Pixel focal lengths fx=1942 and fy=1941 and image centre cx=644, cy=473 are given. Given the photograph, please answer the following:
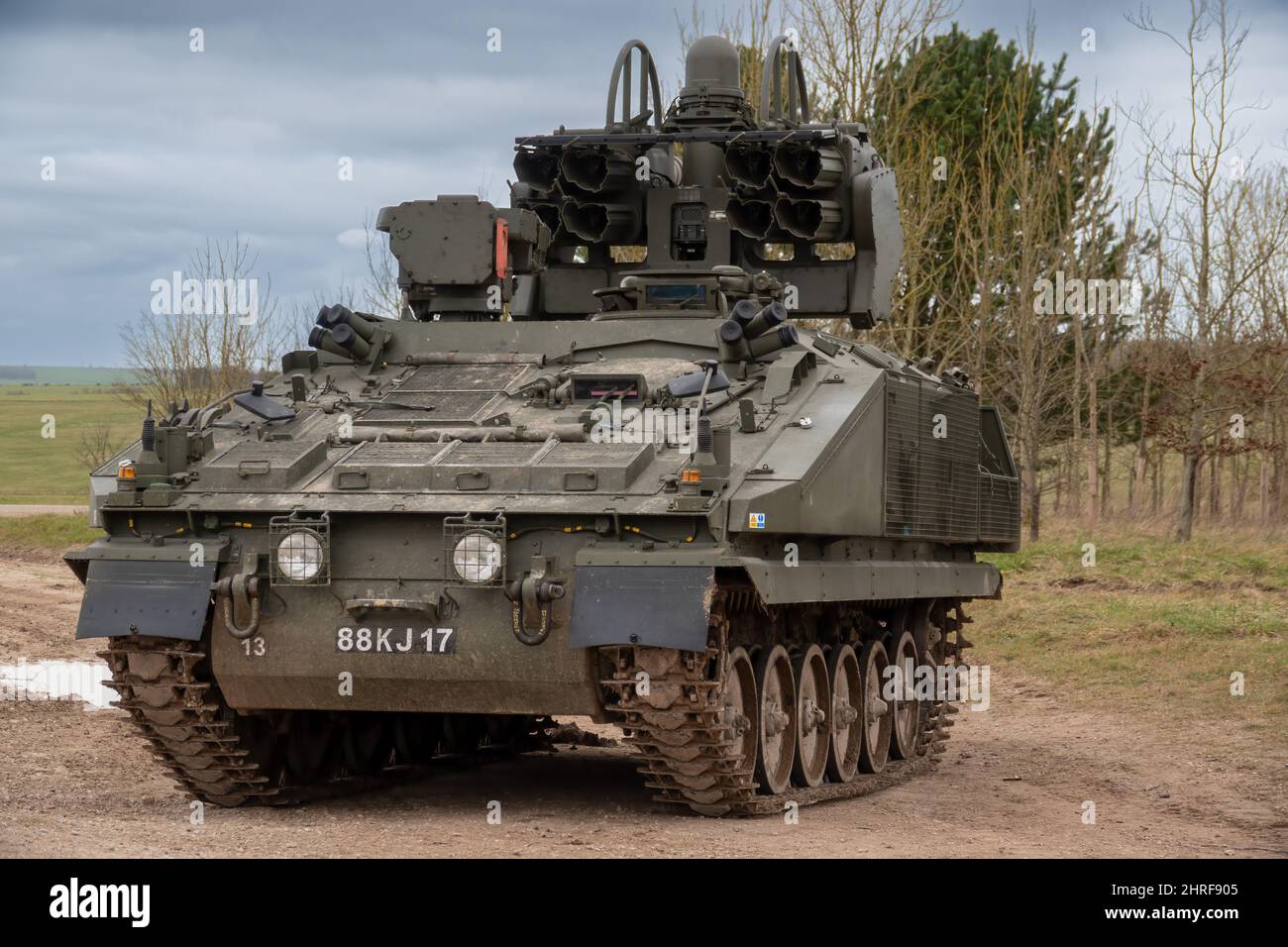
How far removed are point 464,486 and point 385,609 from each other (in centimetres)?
84

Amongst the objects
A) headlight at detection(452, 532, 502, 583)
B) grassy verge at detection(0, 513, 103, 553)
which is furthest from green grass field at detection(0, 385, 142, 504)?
headlight at detection(452, 532, 502, 583)

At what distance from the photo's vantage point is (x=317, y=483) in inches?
452

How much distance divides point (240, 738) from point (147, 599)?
1208 mm

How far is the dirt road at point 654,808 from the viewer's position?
10.2 m

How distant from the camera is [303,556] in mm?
11062

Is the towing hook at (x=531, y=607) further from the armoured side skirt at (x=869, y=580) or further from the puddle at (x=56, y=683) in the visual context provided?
the puddle at (x=56, y=683)

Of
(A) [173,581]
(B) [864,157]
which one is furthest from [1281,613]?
(A) [173,581]

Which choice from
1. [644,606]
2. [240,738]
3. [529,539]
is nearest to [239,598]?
[240,738]

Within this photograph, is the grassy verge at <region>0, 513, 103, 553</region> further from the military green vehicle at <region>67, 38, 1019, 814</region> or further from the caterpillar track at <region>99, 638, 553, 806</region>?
the caterpillar track at <region>99, 638, 553, 806</region>

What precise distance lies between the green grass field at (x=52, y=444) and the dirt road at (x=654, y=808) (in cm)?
2274

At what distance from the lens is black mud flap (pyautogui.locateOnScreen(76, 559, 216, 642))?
11.1 meters

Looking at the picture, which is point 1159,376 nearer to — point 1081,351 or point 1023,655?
point 1081,351

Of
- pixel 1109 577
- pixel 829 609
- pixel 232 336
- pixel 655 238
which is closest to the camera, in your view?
pixel 829 609

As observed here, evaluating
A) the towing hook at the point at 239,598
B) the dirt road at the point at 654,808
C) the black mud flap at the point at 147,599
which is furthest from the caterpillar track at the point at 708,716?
the black mud flap at the point at 147,599
